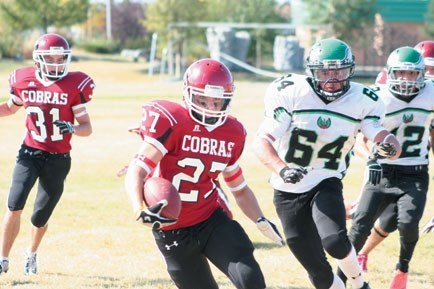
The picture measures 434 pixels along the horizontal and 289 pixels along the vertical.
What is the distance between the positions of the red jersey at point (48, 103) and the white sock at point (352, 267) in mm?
2668

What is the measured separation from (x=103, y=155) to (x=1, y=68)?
27.5 m

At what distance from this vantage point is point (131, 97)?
28.6m

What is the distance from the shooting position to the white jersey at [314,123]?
5.52 metres

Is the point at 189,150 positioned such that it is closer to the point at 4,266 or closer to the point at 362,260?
the point at 4,266


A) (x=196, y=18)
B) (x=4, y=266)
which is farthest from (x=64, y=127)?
(x=196, y=18)

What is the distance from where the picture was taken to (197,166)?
4734mm

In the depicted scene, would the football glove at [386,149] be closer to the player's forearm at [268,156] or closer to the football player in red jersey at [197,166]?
the player's forearm at [268,156]

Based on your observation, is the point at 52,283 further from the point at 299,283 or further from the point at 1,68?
the point at 1,68

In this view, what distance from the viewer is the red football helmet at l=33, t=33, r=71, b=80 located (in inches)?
270

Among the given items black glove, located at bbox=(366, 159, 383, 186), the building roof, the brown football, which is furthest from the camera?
the building roof

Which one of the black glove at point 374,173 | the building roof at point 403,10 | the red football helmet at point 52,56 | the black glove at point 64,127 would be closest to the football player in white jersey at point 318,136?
the black glove at point 374,173

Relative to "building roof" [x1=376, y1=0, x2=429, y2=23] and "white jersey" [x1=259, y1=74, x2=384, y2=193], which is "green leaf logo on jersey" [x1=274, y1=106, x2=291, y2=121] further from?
"building roof" [x1=376, y1=0, x2=429, y2=23]

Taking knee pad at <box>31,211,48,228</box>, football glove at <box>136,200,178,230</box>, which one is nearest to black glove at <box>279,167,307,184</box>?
football glove at <box>136,200,178,230</box>

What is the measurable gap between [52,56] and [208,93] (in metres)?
2.63
